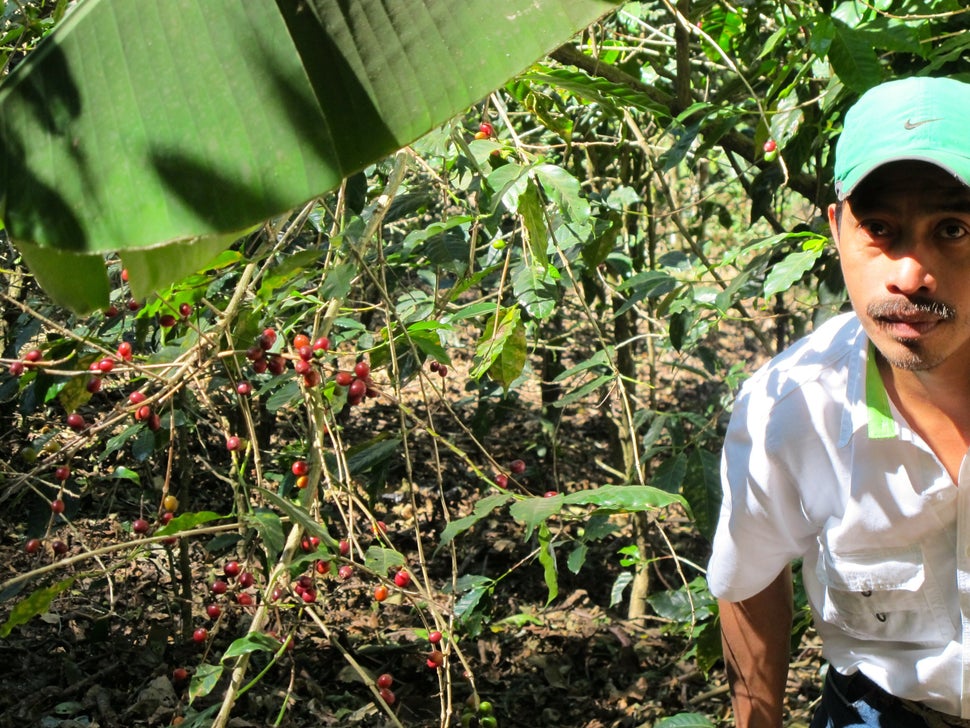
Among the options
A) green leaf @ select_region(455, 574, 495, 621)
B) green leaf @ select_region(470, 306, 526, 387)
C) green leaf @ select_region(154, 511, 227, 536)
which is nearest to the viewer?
green leaf @ select_region(154, 511, 227, 536)

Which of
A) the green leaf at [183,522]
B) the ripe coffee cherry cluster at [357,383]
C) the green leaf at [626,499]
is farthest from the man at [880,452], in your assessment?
the green leaf at [183,522]

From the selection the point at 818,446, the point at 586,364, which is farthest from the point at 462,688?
the point at 818,446

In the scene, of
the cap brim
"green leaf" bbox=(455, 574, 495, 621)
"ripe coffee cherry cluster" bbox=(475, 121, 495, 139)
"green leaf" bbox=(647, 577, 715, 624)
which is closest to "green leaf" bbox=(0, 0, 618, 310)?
the cap brim

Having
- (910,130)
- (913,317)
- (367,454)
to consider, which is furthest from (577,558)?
(910,130)

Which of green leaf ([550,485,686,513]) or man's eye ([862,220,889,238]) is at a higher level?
man's eye ([862,220,889,238])

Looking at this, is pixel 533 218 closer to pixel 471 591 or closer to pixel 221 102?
pixel 471 591

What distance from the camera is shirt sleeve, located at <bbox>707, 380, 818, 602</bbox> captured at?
1558mm

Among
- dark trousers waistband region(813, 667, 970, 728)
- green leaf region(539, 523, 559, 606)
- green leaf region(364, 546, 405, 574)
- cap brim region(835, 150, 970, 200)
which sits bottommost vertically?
dark trousers waistband region(813, 667, 970, 728)

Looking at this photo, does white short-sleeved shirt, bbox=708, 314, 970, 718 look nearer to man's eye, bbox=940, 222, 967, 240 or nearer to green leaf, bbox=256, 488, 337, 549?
man's eye, bbox=940, 222, 967, 240

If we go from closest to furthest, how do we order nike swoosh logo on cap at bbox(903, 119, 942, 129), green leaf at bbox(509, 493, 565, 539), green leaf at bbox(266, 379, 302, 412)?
nike swoosh logo on cap at bbox(903, 119, 942, 129) < green leaf at bbox(509, 493, 565, 539) < green leaf at bbox(266, 379, 302, 412)

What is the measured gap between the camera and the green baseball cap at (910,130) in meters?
1.35

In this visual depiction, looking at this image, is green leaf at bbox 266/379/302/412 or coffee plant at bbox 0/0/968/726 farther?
green leaf at bbox 266/379/302/412

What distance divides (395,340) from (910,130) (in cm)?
114

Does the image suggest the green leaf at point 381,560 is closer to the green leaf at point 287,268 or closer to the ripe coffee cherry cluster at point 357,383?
the ripe coffee cherry cluster at point 357,383
